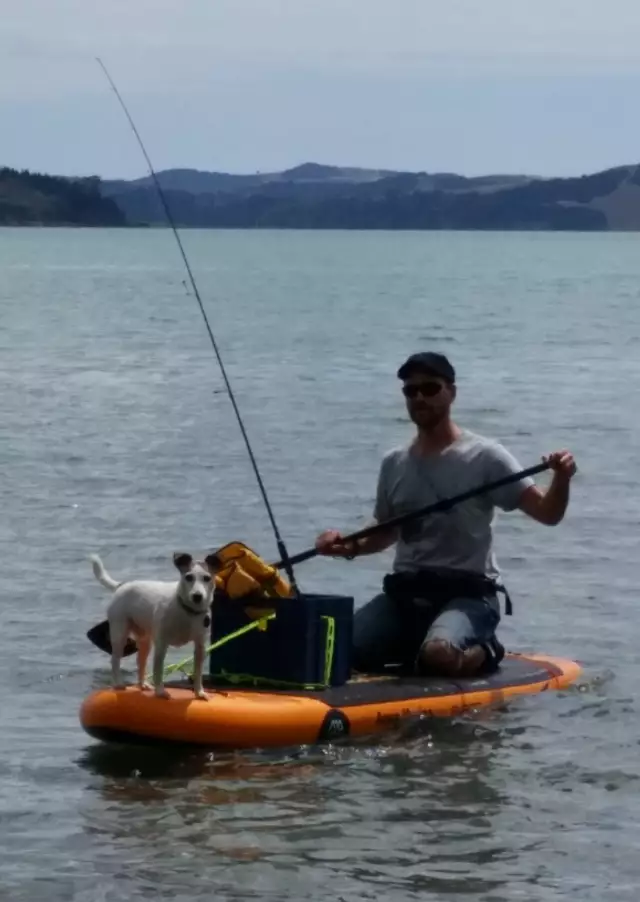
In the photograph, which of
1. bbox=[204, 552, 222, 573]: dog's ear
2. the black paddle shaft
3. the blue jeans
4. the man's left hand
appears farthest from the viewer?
the blue jeans

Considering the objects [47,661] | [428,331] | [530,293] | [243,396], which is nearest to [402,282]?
[530,293]

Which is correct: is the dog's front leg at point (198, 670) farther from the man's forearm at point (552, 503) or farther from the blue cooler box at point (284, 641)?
the man's forearm at point (552, 503)

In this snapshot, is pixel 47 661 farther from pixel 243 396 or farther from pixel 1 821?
pixel 243 396

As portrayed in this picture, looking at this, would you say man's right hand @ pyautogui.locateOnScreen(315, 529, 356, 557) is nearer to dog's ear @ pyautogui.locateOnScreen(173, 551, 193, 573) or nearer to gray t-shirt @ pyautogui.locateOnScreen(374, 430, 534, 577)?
gray t-shirt @ pyautogui.locateOnScreen(374, 430, 534, 577)

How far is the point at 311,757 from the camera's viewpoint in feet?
27.2

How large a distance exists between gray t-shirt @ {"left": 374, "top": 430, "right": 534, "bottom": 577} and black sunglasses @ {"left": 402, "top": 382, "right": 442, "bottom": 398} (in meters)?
0.28

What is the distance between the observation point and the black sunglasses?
8844mm

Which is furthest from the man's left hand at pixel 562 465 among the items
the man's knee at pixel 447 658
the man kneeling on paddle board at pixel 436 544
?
the man's knee at pixel 447 658

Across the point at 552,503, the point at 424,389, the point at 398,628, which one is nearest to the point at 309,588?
the point at 398,628

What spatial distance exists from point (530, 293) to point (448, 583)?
63.6 m

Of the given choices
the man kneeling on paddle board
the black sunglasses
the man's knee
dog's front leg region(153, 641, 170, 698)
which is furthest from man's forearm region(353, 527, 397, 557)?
dog's front leg region(153, 641, 170, 698)

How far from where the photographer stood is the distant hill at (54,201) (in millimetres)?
160250

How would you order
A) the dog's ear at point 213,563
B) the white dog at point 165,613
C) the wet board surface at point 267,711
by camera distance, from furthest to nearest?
the wet board surface at point 267,711
the dog's ear at point 213,563
the white dog at point 165,613

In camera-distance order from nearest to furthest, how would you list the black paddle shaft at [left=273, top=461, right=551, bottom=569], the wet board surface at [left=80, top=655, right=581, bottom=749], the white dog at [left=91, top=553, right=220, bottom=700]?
the white dog at [left=91, top=553, right=220, bottom=700] < the wet board surface at [left=80, top=655, right=581, bottom=749] < the black paddle shaft at [left=273, top=461, right=551, bottom=569]
